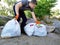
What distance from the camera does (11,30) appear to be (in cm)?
575

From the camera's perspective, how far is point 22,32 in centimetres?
638

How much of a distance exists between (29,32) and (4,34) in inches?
27.8

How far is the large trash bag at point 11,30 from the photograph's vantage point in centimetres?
573

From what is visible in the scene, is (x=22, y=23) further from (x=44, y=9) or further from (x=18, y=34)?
(x=44, y=9)

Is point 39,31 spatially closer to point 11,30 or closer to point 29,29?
point 29,29

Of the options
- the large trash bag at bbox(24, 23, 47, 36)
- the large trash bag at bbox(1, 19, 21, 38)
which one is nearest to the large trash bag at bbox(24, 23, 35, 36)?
the large trash bag at bbox(24, 23, 47, 36)

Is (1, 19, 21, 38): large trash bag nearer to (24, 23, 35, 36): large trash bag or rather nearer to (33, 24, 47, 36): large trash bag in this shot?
(24, 23, 35, 36): large trash bag

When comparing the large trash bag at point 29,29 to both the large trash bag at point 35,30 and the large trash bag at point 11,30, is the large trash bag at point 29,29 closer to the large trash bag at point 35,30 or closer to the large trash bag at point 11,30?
the large trash bag at point 35,30

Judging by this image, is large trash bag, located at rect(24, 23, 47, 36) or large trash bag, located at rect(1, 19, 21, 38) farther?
large trash bag, located at rect(24, 23, 47, 36)

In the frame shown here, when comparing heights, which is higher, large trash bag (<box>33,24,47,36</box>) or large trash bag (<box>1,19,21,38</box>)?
large trash bag (<box>1,19,21,38</box>)

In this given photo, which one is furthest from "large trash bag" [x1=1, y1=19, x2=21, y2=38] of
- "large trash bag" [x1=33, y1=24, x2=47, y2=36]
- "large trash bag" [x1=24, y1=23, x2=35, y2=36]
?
"large trash bag" [x1=33, y1=24, x2=47, y2=36]

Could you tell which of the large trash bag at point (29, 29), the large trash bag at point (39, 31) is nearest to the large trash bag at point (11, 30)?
the large trash bag at point (29, 29)

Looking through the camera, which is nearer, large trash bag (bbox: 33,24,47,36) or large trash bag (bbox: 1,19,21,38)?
large trash bag (bbox: 1,19,21,38)

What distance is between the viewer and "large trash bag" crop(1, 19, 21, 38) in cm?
573
